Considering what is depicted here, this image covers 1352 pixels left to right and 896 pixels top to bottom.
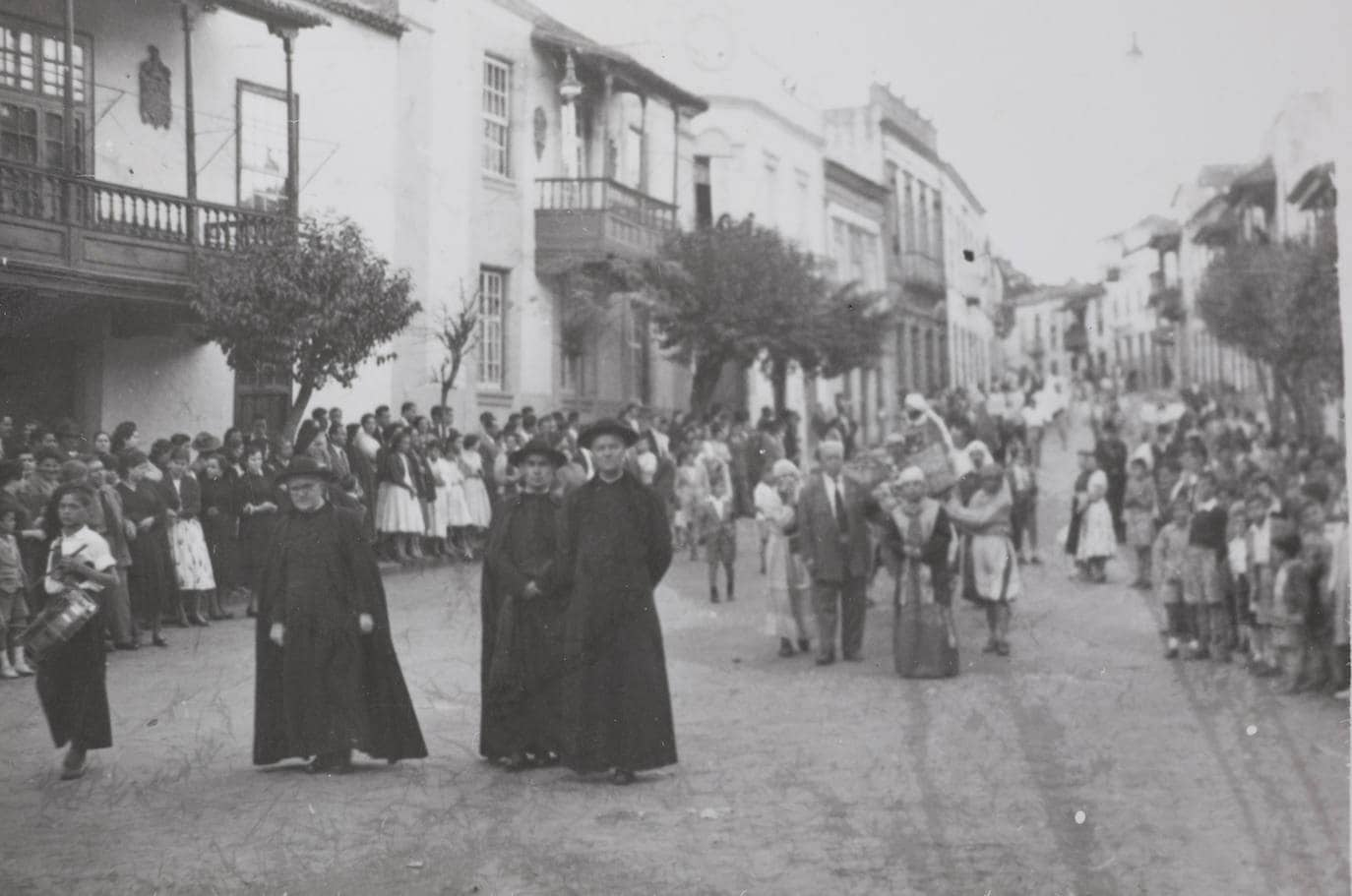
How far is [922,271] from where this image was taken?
136ft

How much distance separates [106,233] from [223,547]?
314 centimetres

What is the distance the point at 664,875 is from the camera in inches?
236

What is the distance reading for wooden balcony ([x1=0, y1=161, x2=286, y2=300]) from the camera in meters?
13.2

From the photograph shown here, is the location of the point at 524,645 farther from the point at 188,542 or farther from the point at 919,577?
the point at 188,542

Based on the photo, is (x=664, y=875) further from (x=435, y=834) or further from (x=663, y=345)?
(x=663, y=345)

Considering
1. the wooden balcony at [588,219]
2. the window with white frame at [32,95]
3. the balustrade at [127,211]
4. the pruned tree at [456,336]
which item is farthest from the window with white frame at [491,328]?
the window with white frame at [32,95]

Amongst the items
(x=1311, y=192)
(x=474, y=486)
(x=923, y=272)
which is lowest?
(x=474, y=486)

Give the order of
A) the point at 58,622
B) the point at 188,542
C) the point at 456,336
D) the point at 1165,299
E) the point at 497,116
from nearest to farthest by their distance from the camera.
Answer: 1. the point at 58,622
2. the point at 188,542
3. the point at 456,336
4. the point at 497,116
5. the point at 1165,299

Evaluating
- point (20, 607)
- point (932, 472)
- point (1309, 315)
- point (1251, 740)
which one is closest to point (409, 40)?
point (932, 472)

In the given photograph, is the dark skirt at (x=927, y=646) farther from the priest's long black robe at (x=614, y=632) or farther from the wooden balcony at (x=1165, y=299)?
the wooden balcony at (x=1165, y=299)

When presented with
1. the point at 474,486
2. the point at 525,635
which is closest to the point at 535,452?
the point at 525,635

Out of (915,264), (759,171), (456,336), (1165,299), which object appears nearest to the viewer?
(456,336)

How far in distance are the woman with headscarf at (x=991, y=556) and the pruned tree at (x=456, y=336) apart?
6.66 meters

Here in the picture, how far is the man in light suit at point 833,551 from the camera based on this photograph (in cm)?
1220
